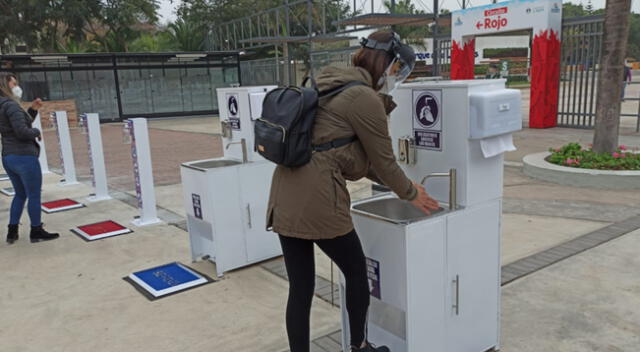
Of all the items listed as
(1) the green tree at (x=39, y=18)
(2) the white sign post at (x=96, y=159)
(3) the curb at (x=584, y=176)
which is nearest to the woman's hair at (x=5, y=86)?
(2) the white sign post at (x=96, y=159)

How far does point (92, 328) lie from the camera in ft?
11.2

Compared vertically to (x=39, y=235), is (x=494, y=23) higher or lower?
higher

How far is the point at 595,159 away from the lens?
692 centimetres

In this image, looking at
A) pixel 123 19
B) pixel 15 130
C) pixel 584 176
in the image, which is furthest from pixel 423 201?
pixel 123 19

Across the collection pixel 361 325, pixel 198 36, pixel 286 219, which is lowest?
pixel 361 325

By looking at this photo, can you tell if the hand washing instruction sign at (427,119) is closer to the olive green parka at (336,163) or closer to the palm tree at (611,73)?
the olive green parka at (336,163)

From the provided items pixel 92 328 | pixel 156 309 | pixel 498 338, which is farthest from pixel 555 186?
pixel 92 328

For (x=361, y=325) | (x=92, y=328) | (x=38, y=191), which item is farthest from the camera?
(x=38, y=191)

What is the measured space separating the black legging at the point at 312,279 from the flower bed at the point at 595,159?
18.1 ft

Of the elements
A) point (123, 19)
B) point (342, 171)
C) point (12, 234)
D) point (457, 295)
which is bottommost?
point (12, 234)

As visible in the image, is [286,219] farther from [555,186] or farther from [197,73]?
[197,73]

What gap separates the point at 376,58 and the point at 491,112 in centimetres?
64

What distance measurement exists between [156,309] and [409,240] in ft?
6.93

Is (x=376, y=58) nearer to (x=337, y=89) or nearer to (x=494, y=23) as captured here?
(x=337, y=89)
